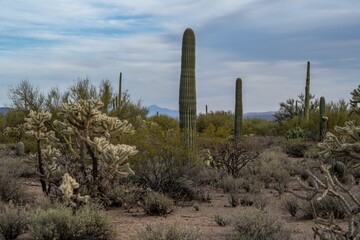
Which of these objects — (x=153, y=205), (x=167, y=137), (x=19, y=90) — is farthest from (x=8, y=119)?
(x=153, y=205)

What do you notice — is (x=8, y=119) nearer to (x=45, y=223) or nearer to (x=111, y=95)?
(x=111, y=95)

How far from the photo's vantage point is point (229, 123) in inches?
1478

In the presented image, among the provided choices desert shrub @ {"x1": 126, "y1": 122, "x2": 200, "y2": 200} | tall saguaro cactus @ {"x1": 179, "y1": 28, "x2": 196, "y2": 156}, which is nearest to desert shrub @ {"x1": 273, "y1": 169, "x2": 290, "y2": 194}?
desert shrub @ {"x1": 126, "y1": 122, "x2": 200, "y2": 200}

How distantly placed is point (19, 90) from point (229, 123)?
A: 16.0 meters

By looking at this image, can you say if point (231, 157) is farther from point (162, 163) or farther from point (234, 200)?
point (234, 200)

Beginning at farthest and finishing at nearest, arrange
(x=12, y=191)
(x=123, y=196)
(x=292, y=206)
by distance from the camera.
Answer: (x=123, y=196)
(x=12, y=191)
(x=292, y=206)

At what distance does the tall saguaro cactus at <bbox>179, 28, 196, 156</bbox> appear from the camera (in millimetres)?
16969

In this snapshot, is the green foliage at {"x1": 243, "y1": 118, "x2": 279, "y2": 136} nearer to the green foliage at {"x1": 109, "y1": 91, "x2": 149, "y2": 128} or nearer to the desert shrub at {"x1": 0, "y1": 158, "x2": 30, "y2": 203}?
the green foliage at {"x1": 109, "y1": 91, "x2": 149, "y2": 128}

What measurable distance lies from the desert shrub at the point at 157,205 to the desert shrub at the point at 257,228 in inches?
86.4

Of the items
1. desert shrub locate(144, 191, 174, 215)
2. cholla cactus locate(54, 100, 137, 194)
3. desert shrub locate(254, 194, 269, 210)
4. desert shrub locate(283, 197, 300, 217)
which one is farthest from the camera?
desert shrub locate(254, 194, 269, 210)

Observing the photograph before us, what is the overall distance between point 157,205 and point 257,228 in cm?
291

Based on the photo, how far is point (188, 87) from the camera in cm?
1728

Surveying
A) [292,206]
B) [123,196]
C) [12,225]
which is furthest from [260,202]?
[12,225]

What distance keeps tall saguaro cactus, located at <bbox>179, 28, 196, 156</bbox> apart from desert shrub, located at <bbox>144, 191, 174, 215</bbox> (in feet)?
19.0
